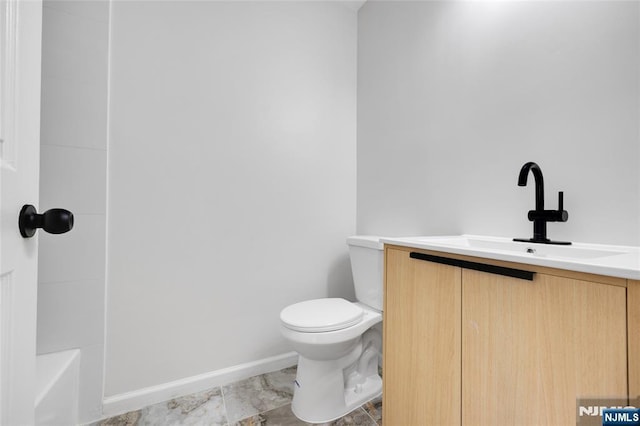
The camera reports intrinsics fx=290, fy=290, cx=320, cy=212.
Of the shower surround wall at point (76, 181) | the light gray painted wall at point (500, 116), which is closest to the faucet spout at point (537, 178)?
the light gray painted wall at point (500, 116)

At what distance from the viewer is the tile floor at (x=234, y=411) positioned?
1.35m

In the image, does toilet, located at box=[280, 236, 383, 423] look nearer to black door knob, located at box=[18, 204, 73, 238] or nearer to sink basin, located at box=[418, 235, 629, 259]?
sink basin, located at box=[418, 235, 629, 259]

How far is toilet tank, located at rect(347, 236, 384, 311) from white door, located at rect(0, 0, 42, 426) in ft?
4.19

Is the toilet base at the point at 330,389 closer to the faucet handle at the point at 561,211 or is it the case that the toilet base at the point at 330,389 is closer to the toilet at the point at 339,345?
the toilet at the point at 339,345

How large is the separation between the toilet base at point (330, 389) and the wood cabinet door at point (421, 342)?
306mm

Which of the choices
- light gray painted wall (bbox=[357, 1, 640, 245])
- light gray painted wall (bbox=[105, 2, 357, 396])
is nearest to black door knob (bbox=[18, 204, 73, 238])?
light gray painted wall (bbox=[105, 2, 357, 396])

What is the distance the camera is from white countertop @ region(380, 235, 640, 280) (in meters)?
0.59

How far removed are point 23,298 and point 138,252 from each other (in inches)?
41.5

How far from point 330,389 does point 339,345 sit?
0.26 meters

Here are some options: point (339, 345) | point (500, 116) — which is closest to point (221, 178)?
point (339, 345)

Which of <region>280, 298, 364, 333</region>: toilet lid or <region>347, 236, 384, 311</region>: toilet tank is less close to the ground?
<region>347, 236, 384, 311</region>: toilet tank

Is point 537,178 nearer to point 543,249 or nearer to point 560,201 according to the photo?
point 560,201

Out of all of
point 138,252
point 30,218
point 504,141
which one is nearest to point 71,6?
point 138,252

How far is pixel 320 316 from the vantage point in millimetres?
1386
